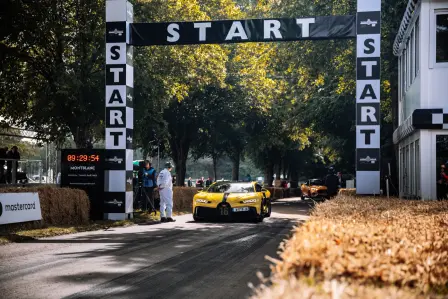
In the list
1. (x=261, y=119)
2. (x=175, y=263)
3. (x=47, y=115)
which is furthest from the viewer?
(x=261, y=119)

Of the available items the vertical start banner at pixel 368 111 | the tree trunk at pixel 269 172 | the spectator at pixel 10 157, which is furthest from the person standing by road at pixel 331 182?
the tree trunk at pixel 269 172

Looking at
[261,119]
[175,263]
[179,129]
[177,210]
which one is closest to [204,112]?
[179,129]

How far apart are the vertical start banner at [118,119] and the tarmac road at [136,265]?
508 cm

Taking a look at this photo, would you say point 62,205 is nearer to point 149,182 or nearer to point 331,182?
point 149,182

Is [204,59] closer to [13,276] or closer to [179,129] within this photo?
[179,129]

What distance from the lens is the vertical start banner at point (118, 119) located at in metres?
22.5

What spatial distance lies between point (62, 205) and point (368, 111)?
9048 millimetres

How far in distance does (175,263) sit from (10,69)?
71.3 feet

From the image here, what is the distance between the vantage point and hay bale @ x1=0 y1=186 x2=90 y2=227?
18594mm

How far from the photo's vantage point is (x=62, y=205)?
64.7ft

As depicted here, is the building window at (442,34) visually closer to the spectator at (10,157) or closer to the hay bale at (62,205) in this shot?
the hay bale at (62,205)

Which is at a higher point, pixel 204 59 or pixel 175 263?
pixel 204 59

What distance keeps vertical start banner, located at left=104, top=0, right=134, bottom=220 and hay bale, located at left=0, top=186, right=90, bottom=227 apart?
3.71ft

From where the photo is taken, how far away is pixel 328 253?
3961mm
